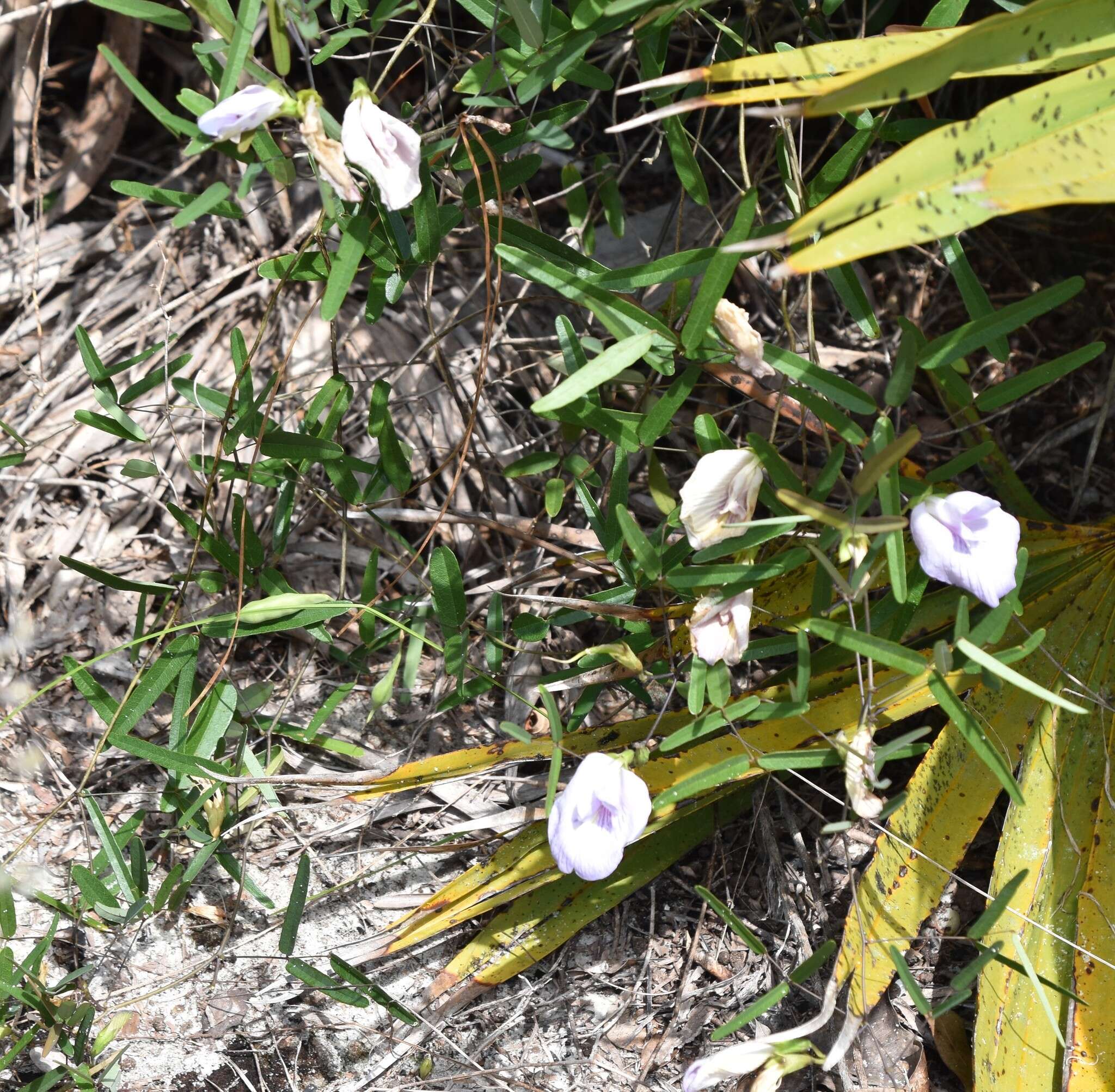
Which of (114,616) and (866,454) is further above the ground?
(866,454)

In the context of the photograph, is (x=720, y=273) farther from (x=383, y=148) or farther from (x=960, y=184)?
(x=383, y=148)

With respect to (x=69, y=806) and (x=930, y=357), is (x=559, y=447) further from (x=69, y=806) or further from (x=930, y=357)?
(x=69, y=806)

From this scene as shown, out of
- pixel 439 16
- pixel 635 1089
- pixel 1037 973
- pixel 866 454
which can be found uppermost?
pixel 439 16

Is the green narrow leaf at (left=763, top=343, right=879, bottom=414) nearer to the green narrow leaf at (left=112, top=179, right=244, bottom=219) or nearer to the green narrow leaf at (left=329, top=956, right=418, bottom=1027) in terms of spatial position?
the green narrow leaf at (left=112, top=179, right=244, bottom=219)

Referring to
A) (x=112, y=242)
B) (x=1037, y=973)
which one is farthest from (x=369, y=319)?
(x=1037, y=973)

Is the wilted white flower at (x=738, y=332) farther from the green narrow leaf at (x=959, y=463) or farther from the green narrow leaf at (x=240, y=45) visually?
the green narrow leaf at (x=240, y=45)

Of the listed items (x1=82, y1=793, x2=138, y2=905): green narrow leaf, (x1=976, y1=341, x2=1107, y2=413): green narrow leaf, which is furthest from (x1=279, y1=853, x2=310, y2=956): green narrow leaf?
(x1=976, y1=341, x2=1107, y2=413): green narrow leaf
